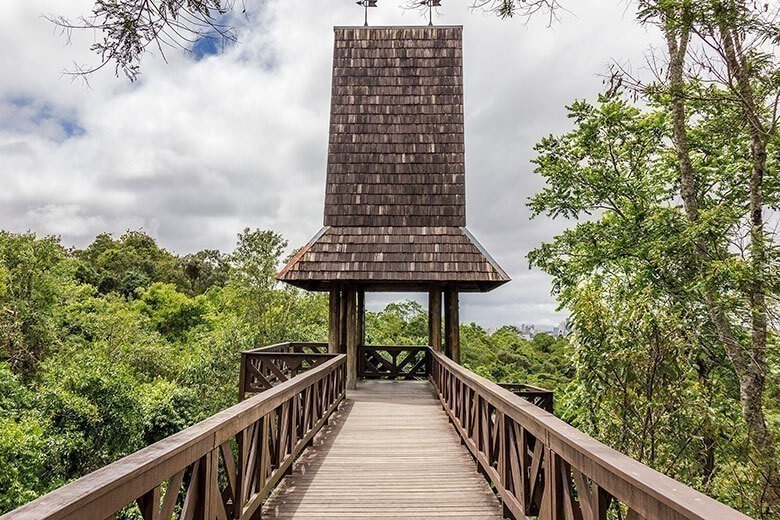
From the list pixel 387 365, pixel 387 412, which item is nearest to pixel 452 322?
pixel 387 365

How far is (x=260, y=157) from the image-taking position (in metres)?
18.8

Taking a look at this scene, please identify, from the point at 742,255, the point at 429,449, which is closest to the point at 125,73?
the point at 429,449

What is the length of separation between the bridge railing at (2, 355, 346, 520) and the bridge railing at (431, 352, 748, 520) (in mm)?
1518

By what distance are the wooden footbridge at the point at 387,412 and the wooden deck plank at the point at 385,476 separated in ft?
0.07

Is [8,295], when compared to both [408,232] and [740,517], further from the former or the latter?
[740,517]

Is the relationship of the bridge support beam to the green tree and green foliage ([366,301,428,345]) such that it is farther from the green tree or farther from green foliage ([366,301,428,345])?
the green tree

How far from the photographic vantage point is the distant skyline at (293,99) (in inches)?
116

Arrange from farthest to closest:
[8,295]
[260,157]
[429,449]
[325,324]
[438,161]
Answer: [325,324], [260,157], [8,295], [438,161], [429,449]

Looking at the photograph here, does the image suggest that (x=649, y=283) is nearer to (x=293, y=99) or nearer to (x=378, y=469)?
(x=378, y=469)

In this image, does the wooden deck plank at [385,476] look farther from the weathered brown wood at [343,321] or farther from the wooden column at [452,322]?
the wooden column at [452,322]

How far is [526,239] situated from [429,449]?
761 cm

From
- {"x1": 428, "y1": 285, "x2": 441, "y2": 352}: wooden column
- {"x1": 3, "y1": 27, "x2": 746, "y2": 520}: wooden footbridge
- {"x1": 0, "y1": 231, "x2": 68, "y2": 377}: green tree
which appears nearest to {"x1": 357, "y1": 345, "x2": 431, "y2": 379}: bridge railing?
{"x1": 3, "y1": 27, "x2": 746, "y2": 520}: wooden footbridge

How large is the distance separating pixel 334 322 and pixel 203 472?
282 inches

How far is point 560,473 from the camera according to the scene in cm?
231
